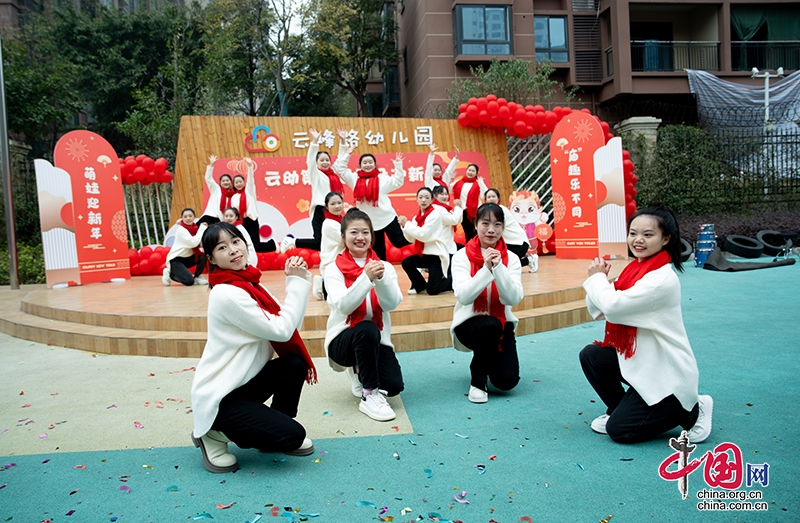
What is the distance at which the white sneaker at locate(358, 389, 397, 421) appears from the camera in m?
3.12

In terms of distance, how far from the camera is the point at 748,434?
265cm

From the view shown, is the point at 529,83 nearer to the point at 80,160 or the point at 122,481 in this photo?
the point at 80,160

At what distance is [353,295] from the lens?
3029 mm

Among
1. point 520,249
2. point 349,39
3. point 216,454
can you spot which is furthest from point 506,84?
point 216,454

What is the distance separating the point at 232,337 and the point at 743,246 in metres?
9.48

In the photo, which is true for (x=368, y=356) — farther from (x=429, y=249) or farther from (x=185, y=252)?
(x=185, y=252)

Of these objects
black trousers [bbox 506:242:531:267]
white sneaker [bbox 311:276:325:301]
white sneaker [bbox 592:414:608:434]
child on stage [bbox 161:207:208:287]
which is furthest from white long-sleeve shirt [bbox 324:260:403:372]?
child on stage [bbox 161:207:208:287]

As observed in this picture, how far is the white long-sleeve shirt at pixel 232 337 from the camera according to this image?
96.2 inches

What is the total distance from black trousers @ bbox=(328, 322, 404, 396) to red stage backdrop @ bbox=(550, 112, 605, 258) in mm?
6215

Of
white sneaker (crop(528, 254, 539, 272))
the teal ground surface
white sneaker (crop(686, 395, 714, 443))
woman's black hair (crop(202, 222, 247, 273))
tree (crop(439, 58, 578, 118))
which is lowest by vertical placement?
the teal ground surface

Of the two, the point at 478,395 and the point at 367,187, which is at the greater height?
the point at 367,187

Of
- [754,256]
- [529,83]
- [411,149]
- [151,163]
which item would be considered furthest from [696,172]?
[151,163]

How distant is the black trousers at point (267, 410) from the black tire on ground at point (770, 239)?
386 inches

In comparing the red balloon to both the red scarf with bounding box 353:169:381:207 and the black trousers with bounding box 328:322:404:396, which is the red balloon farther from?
the black trousers with bounding box 328:322:404:396
